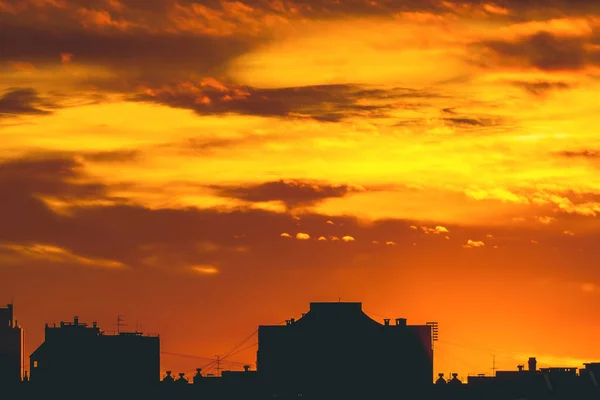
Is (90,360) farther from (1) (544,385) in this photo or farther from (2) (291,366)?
(1) (544,385)

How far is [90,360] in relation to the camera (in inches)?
7402

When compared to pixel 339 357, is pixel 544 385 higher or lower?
lower

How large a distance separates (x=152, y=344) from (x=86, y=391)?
18.8 metres

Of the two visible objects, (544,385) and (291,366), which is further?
(291,366)

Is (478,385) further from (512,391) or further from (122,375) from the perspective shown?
→ (122,375)

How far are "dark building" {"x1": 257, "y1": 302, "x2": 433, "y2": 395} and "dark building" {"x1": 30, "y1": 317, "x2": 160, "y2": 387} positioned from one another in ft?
43.3

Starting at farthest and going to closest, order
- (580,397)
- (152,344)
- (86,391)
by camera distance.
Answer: (152,344), (86,391), (580,397)

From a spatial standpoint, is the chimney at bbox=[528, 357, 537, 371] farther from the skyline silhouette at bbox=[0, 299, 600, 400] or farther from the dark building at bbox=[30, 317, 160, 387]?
the dark building at bbox=[30, 317, 160, 387]

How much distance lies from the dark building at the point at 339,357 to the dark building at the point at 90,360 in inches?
520

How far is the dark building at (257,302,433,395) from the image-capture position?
182 metres

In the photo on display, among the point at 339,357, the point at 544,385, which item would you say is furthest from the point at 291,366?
the point at 544,385

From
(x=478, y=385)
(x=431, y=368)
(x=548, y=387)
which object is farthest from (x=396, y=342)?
(x=548, y=387)

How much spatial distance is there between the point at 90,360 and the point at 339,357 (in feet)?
85.8

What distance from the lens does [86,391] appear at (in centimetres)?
18138
